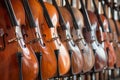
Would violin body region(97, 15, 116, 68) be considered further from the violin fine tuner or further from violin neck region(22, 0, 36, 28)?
violin neck region(22, 0, 36, 28)

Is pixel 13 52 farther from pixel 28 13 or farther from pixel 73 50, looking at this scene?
pixel 73 50

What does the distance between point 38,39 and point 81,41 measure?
81cm

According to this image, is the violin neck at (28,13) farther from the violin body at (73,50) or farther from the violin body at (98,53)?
the violin body at (98,53)

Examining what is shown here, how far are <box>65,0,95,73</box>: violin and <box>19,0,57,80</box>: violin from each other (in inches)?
23.2

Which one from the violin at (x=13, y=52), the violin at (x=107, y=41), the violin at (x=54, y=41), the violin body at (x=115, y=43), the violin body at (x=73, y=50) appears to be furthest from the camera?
the violin body at (x=115, y=43)

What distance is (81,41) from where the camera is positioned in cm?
247

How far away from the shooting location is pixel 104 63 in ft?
9.27

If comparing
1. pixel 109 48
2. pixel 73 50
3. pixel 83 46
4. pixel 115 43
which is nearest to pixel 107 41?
pixel 109 48

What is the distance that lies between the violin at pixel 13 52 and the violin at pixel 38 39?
0.35 ft

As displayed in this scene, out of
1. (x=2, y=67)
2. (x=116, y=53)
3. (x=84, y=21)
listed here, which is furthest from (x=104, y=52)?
(x=2, y=67)

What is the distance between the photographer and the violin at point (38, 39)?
68.2 inches

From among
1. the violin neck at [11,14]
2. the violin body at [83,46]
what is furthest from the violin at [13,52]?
the violin body at [83,46]

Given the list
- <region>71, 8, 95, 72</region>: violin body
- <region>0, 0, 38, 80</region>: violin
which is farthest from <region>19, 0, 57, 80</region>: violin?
<region>71, 8, 95, 72</region>: violin body

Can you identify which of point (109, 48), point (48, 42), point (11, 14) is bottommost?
point (109, 48)
